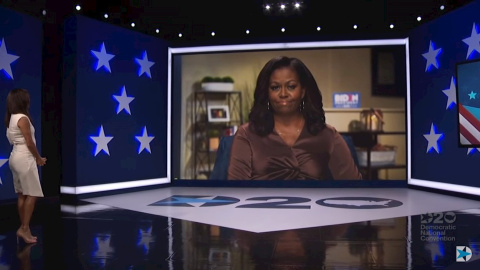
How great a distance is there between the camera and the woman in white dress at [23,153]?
148 inches

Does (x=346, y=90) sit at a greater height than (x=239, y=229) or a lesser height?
greater

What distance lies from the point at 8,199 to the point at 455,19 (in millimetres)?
6416

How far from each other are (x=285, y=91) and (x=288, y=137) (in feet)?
2.53

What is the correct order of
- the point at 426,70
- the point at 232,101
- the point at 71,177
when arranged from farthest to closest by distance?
the point at 232,101
the point at 426,70
the point at 71,177

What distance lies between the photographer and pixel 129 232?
4242mm

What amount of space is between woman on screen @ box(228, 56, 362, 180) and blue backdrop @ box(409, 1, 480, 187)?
3.81ft

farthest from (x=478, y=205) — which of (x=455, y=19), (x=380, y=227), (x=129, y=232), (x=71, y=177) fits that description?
(x=71, y=177)

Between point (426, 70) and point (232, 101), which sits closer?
point (426, 70)

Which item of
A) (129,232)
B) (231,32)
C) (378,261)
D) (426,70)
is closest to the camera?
(378,261)

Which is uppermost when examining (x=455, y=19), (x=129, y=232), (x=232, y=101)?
(x=455, y=19)

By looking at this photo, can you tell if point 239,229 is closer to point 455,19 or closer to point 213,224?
point 213,224

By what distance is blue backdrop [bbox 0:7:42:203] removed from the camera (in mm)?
5828

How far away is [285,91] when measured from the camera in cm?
785

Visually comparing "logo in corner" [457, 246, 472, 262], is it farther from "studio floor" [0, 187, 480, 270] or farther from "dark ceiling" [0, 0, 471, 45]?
"dark ceiling" [0, 0, 471, 45]
